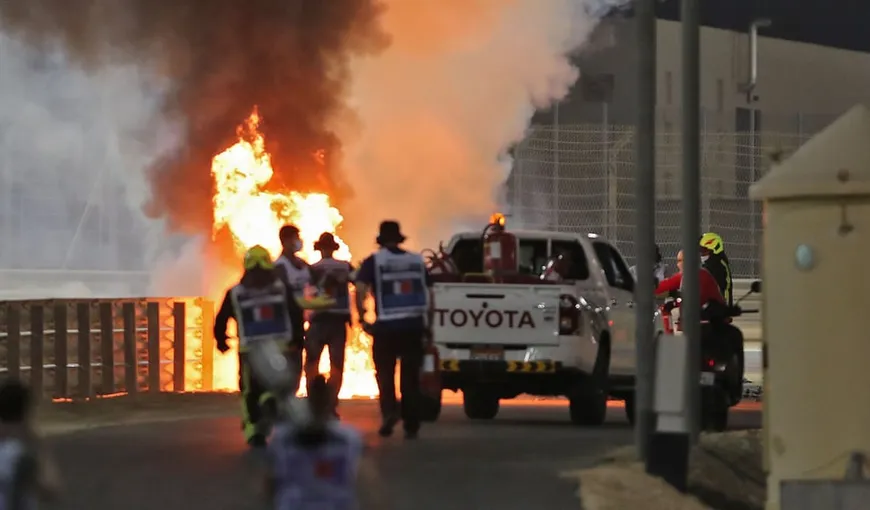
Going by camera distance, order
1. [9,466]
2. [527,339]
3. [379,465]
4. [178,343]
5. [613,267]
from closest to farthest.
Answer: [9,466], [379,465], [527,339], [613,267], [178,343]

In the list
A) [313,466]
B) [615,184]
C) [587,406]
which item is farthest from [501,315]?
[615,184]

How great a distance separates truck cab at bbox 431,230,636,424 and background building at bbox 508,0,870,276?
18.3ft

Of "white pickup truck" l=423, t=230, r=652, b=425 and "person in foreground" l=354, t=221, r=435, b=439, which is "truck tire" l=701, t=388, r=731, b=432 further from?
"person in foreground" l=354, t=221, r=435, b=439

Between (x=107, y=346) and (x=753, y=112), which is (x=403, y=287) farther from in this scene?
(x=753, y=112)

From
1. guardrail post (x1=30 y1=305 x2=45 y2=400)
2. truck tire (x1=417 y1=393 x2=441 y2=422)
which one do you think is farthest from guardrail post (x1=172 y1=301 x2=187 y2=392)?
truck tire (x1=417 y1=393 x2=441 y2=422)

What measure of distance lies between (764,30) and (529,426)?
1207 inches

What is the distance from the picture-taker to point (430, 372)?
15.1 meters

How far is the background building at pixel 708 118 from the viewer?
97.9ft

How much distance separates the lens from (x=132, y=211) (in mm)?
44000

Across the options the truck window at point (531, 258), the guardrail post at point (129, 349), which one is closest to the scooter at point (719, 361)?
the truck window at point (531, 258)

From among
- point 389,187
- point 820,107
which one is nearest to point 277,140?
point 389,187

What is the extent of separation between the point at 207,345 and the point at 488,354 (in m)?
6.84

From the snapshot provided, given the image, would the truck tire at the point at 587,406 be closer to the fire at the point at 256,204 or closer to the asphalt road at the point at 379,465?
the asphalt road at the point at 379,465

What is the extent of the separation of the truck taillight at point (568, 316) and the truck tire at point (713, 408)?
1.49 metres
